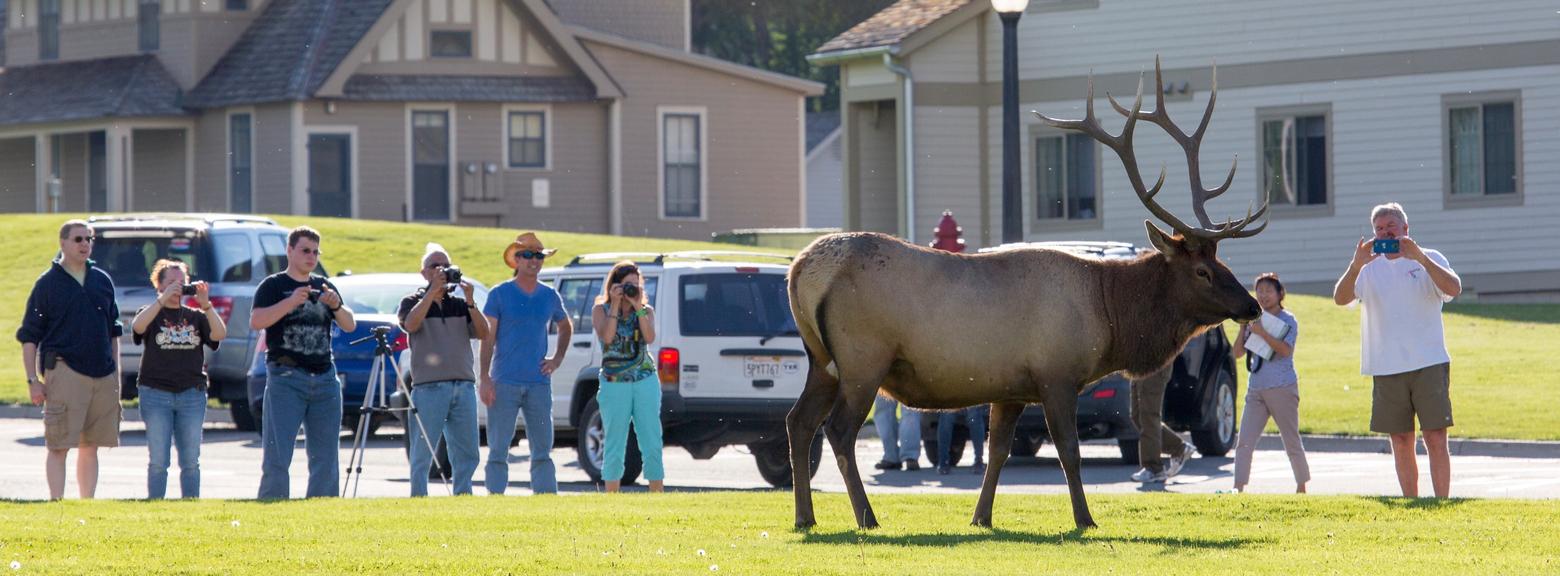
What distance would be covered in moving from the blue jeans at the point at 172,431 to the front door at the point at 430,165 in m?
28.2

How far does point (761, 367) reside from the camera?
55.5ft

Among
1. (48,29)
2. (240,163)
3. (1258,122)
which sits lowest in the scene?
(240,163)

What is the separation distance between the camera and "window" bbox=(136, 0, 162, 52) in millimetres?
44406

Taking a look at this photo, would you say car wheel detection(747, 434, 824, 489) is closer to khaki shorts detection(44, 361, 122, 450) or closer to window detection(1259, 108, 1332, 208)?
khaki shorts detection(44, 361, 122, 450)

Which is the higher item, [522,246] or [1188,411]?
[522,246]

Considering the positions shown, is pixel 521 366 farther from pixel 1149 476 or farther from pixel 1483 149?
pixel 1483 149

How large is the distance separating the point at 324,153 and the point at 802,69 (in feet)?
95.8

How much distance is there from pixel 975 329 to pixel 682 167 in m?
34.1

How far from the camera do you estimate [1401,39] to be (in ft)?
105

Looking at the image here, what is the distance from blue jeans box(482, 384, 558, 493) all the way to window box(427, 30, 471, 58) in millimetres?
27908

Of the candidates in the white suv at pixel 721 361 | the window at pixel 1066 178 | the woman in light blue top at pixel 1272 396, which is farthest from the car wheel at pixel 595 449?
the window at pixel 1066 178

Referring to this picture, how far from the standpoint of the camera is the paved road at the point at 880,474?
1655cm

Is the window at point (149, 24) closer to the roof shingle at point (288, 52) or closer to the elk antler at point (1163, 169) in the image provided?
the roof shingle at point (288, 52)

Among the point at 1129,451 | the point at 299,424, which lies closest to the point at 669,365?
the point at 299,424
